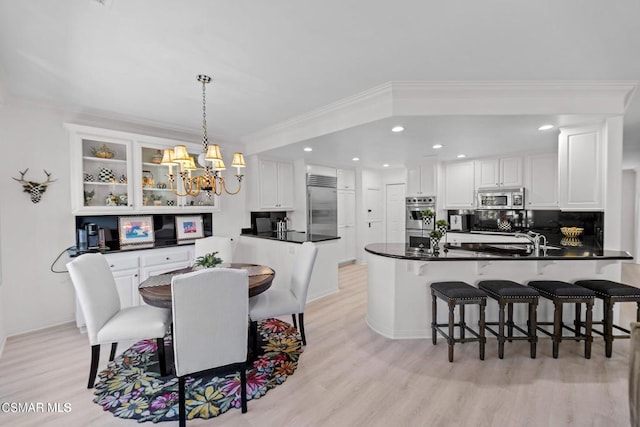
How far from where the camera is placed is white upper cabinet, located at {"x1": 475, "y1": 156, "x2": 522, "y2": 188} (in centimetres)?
489

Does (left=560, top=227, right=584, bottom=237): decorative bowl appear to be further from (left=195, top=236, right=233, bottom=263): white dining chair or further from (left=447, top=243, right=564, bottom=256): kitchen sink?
(left=195, top=236, right=233, bottom=263): white dining chair

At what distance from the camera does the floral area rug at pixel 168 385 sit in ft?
6.43

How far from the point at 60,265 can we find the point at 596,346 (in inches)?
228

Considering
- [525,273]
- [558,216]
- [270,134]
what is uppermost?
[270,134]

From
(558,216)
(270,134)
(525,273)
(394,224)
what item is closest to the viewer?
(525,273)

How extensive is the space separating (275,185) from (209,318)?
3.62 metres

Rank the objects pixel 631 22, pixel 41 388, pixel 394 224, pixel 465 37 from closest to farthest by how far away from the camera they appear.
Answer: pixel 631 22 < pixel 465 37 < pixel 41 388 < pixel 394 224

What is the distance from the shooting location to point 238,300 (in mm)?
1868

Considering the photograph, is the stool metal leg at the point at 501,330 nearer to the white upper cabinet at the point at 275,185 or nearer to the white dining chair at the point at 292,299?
the white dining chair at the point at 292,299

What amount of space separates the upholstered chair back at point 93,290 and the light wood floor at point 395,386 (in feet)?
1.67

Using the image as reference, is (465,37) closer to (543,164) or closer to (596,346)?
(596,346)

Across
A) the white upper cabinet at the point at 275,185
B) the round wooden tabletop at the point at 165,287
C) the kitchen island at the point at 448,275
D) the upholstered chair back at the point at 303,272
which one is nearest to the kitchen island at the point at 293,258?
the white upper cabinet at the point at 275,185

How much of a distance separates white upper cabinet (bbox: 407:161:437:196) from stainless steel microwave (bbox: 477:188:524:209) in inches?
33.6

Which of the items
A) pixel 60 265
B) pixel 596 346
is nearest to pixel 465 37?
pixel 596 346
